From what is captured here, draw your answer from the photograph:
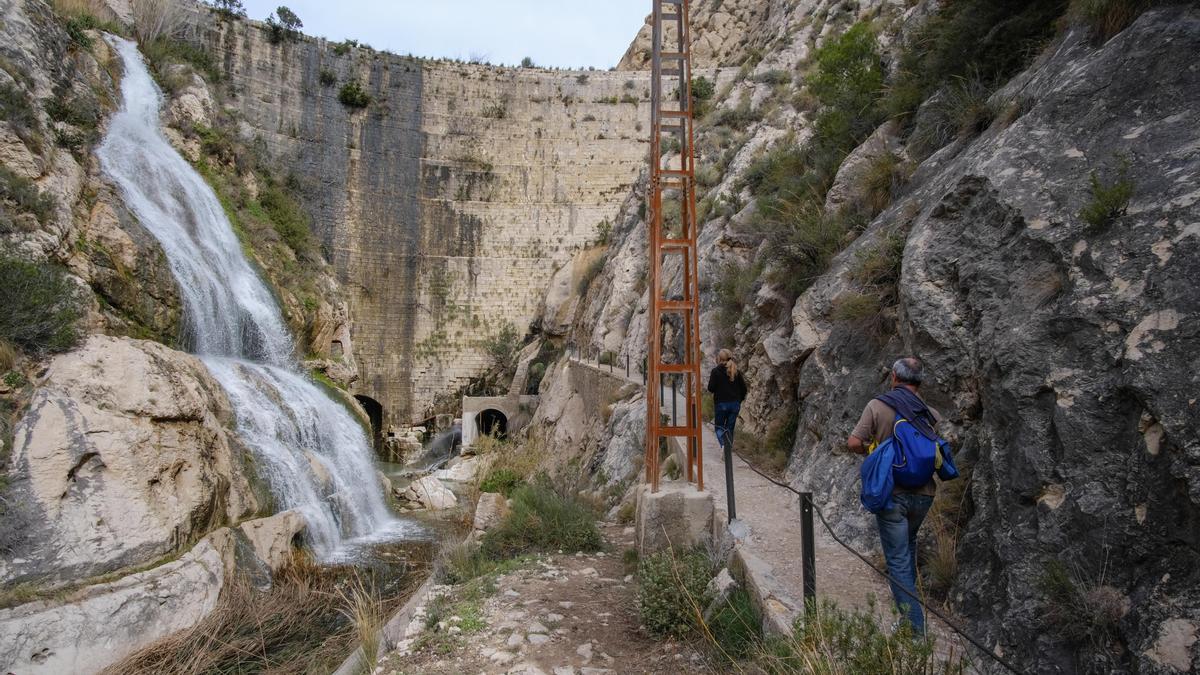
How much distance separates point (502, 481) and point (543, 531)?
13.9ft

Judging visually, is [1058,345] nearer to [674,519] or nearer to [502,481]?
[674,519]

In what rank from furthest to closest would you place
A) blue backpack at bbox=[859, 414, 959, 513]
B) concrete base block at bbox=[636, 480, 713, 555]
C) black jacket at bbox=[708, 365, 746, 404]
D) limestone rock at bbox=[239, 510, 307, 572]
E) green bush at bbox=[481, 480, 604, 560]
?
limestone rock at bbox=[239, 510, 307, 572]
black jacket at bbox=[708, 365, 746, 404]
green bush at bbox=[481, 480, 604, 560]
concrete base block at bbox=[636, 480, 713, 555]
blue backpack at bbox=[859, 414, 959, 513]

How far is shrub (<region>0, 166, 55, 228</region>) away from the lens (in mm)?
10195

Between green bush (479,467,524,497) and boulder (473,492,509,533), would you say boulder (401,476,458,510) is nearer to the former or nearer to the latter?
green bush (479,467,524,497)

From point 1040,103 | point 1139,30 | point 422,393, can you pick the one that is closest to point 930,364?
point 1040,103

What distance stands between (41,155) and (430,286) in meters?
15.8

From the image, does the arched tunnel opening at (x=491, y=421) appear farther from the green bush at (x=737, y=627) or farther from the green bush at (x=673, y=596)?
the green bush at (x=737, y=627)

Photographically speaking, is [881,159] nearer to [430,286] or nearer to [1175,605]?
[1175,605]

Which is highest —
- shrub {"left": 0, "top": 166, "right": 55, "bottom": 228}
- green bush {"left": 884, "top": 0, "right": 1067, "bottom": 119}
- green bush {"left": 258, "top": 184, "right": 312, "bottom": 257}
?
green bush {"left": 258, "top": 184, "right": 312, "bottom": 257}

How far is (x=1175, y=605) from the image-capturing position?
7.07ft

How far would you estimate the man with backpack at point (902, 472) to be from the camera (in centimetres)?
307

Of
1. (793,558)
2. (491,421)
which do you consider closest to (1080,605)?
(793,558)

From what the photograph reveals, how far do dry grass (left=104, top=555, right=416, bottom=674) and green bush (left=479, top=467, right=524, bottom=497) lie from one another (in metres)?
2.74

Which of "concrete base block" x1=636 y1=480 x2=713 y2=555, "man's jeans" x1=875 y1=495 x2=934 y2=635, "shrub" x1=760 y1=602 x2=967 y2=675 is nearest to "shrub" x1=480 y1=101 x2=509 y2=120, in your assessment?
"concrete base block" x1=636 y1=480 x2=713 y2=555
